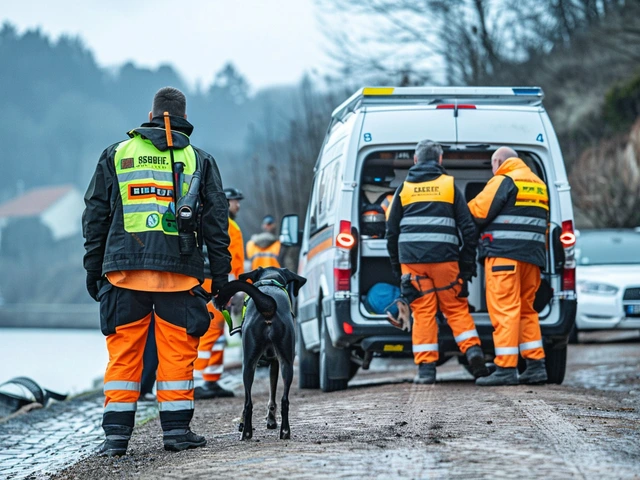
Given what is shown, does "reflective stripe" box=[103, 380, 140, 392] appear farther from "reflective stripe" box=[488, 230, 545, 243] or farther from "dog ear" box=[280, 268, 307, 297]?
"reflective stripe" box=[488, 230, 545, 243]

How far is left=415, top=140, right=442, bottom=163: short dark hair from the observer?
29.6 feet

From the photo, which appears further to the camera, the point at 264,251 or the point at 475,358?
the point at 264,251

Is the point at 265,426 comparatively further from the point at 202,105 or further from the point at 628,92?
the point at 202,105

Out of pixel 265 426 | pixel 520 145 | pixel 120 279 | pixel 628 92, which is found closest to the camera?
pixel 120 279

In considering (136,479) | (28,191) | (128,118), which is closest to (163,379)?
(136,479)

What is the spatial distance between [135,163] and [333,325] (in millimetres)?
3287

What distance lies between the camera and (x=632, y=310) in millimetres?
15438

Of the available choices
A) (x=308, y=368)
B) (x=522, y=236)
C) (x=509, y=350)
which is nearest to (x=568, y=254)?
(x=522, y=236)

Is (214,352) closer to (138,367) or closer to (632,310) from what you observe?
(138,367)

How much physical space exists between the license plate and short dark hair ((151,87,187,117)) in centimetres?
1026

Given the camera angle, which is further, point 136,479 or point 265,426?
point 265,426

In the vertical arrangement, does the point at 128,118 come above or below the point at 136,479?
above

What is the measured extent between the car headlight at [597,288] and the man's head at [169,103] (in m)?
10.2

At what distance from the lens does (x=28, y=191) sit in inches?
4756
